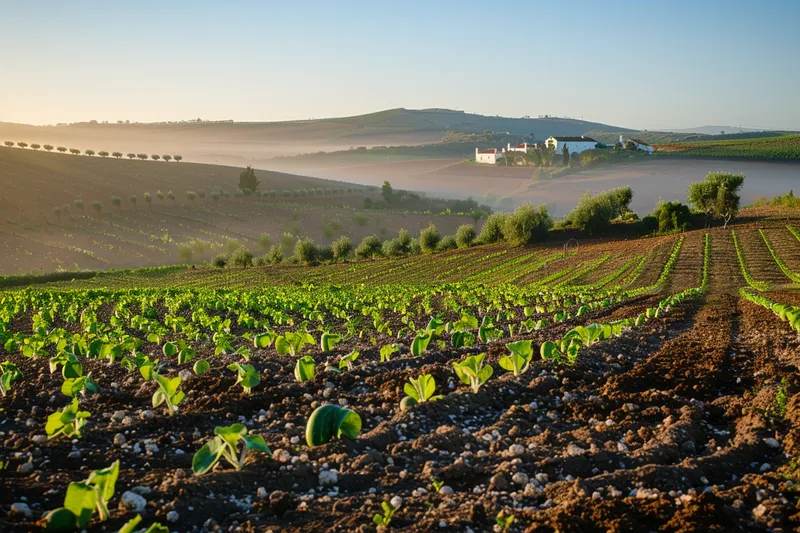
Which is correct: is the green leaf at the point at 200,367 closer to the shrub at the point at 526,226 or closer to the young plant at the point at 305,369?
the young plant at the point at 305,369

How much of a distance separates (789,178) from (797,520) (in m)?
107

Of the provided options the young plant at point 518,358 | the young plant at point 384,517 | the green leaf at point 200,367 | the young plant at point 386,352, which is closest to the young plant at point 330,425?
the young plant at point 384,517

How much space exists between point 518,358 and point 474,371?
1352 millimetres

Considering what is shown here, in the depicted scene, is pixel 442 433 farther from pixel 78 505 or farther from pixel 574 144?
pixel 574 144

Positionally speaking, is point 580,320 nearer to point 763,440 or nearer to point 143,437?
point 763,440

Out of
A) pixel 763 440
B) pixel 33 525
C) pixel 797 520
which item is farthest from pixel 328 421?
pixel 763 440

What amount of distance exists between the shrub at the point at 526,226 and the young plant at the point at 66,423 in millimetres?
53761

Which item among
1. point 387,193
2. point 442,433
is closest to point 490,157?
point 387,193

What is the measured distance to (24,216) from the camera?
98938 millimetres

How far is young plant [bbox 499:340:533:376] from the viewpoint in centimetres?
836

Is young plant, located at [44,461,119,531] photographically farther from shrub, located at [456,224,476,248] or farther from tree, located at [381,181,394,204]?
tree, located at [381,181,394,204]

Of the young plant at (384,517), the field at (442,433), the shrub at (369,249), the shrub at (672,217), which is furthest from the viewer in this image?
the shrub at (369,249)

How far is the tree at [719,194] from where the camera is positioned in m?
56.6

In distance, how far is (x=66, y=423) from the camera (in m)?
6.15
